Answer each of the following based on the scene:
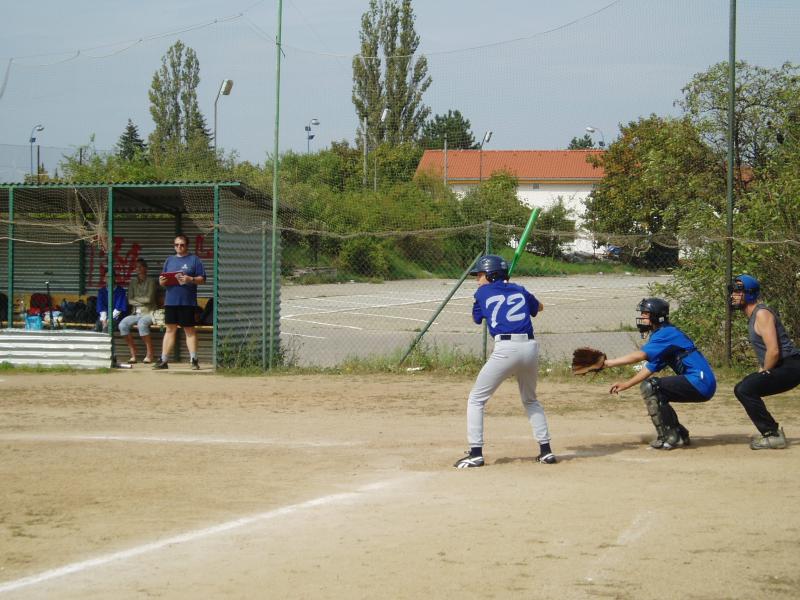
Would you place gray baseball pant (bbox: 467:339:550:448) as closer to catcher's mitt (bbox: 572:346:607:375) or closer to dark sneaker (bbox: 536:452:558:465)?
dark sneaker (bbox: 536:452:558:465)

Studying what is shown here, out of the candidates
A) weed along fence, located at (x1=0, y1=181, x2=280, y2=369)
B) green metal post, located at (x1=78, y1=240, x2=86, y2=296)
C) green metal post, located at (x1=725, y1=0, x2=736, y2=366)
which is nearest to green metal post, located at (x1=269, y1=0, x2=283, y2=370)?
weed along fence, located at (x1=0, y1=181, x2=280, y2=369)

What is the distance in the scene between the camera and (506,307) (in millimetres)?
8367

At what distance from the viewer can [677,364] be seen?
9273 mm

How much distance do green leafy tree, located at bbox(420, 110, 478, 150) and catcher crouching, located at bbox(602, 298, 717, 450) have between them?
859cm

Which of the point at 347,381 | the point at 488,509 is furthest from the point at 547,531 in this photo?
the point at 347,381

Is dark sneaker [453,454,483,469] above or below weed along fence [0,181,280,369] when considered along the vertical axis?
below

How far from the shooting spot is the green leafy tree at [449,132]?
703 inches

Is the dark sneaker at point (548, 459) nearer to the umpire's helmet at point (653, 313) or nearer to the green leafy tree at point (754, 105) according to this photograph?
the umpire's helmet at point (653, 313)

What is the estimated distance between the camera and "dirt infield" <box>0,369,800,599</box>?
17.6 ft

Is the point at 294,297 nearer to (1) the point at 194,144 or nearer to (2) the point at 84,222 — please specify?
Answer: (1) the point at 194,144

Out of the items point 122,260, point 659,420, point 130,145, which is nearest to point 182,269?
point 122,260

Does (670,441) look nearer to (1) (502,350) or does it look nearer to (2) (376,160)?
(1) (502,350)

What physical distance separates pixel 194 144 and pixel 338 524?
21972 millimetres

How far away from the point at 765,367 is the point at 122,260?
1233cm
